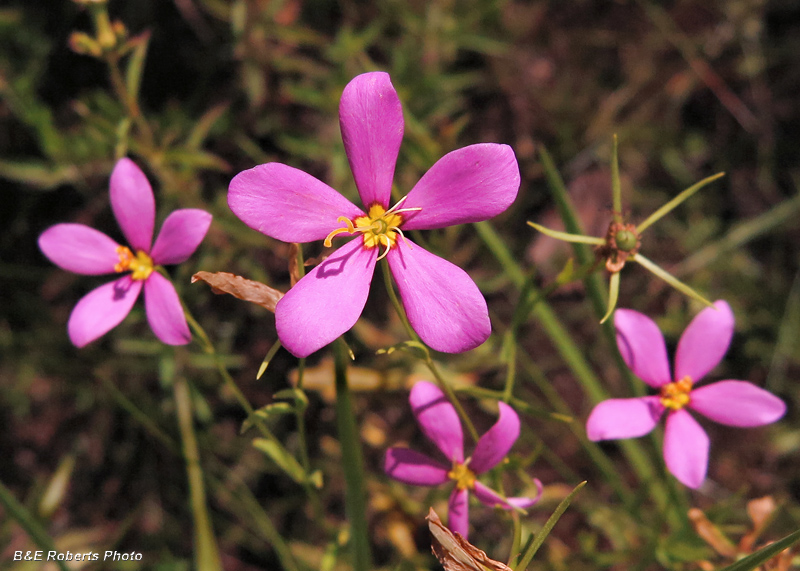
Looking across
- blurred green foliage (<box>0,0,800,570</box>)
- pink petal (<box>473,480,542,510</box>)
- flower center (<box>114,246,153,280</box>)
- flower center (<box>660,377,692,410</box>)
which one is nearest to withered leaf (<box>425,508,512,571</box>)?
pink petal (<box>473,480,542,510</box>)

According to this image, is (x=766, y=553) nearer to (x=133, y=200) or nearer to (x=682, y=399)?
(x=682, y=399)

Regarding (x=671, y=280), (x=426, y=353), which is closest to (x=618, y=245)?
(x=671, y=280)

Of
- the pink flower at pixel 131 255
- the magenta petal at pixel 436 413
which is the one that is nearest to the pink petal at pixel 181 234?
the pink flower at pixel 131 255

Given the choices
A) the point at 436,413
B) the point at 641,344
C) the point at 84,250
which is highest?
the point at 84,250

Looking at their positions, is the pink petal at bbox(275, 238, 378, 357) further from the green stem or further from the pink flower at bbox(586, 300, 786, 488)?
the green stem

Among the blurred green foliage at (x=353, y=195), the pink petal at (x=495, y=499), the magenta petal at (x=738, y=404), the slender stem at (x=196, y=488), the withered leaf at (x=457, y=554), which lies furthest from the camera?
the blurred green foliage at (x=353, y=195)

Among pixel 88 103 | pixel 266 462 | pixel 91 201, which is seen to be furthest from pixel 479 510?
pixel 88 103

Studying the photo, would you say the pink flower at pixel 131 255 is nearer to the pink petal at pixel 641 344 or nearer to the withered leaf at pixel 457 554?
the withered leaf at pixel 457 554
